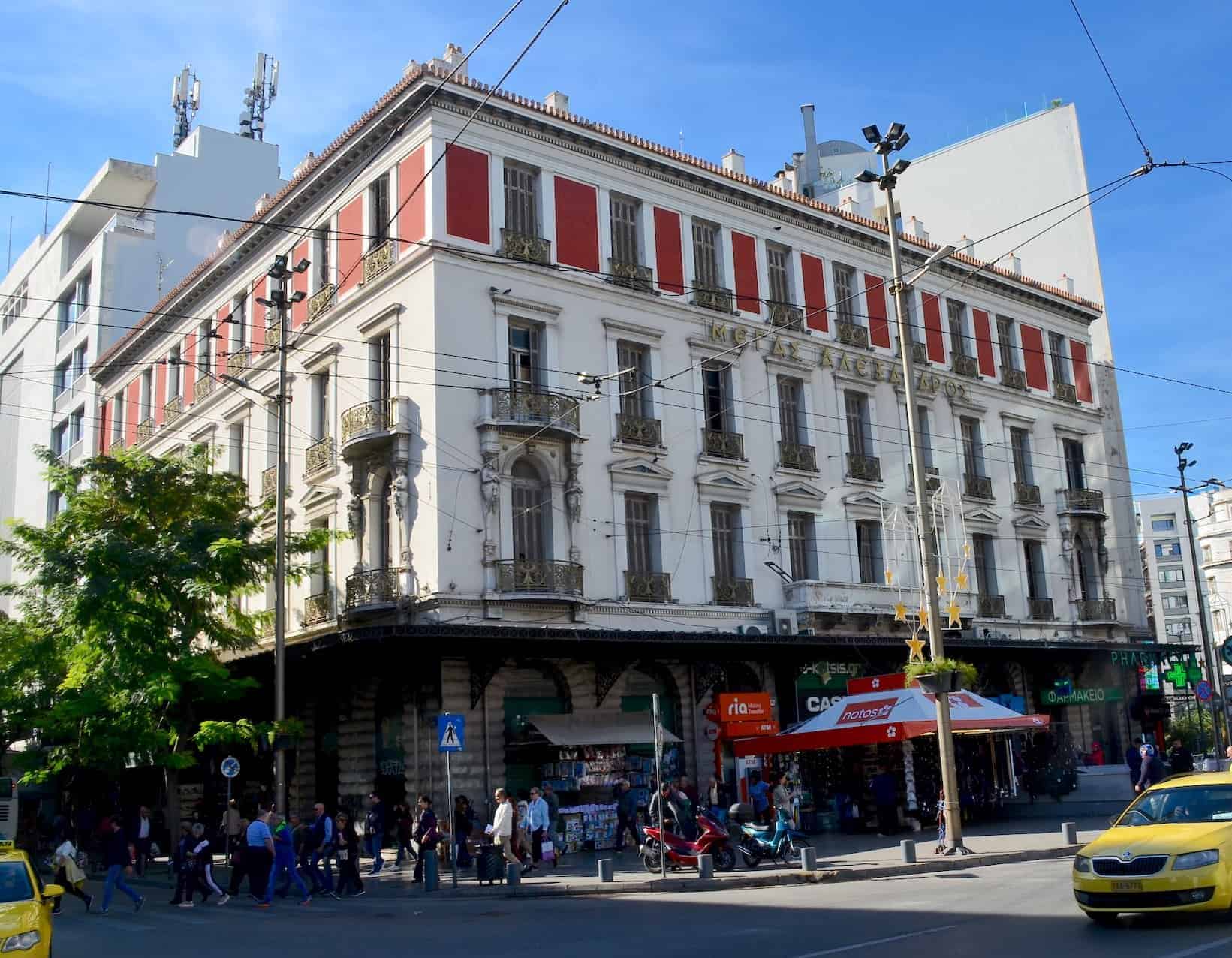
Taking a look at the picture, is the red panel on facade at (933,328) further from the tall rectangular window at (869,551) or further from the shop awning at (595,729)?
the shop awning at (595,729)

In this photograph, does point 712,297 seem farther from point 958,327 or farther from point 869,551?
point 958,327

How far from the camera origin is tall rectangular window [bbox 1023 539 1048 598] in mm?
40000

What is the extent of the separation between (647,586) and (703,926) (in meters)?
15.5

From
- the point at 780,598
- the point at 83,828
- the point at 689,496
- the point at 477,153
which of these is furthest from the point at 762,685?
the point at 83,828

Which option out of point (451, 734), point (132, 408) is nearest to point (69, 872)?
point (451, 734)

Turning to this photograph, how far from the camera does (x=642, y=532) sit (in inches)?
1164

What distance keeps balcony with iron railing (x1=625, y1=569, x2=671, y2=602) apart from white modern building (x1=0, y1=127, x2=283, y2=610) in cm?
2563

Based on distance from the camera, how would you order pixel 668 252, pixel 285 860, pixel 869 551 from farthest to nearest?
1. pixel 869 551
2. pixel 668 252
3. pixel 285 860

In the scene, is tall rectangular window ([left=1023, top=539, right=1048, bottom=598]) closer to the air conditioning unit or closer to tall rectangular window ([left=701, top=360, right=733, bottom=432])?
the air conditioning unit

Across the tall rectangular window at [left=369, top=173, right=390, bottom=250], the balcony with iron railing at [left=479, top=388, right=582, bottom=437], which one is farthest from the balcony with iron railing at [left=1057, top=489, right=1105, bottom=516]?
the tall rectangular window at [left=369, top=173, right=390, bottom=250]

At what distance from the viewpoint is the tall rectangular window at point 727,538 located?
30.9 m

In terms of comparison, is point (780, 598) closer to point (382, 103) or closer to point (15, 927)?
point (382, 103)

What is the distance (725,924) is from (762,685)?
17819 millimetres

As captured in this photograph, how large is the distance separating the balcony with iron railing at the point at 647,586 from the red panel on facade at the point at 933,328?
46.4 feet
